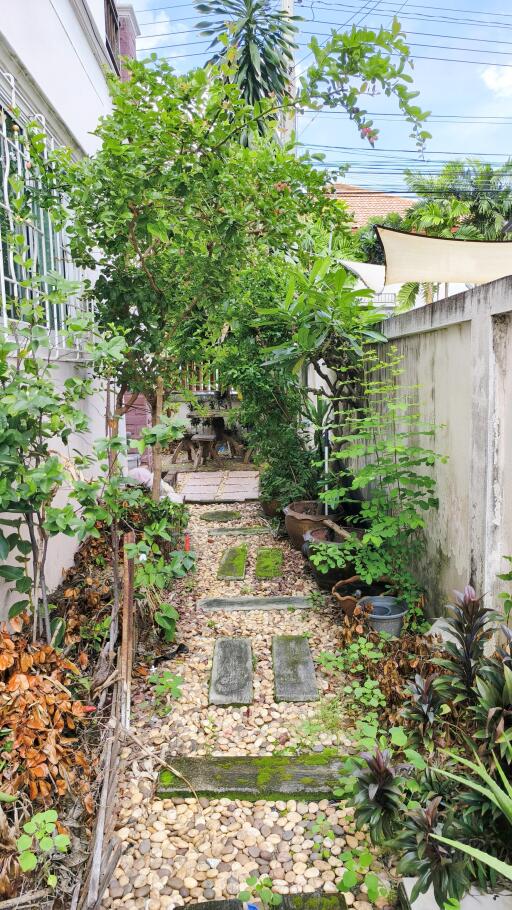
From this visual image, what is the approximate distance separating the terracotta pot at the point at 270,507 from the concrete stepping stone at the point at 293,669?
2566mm

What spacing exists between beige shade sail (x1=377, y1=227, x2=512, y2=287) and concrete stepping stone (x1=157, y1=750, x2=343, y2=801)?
155 inches

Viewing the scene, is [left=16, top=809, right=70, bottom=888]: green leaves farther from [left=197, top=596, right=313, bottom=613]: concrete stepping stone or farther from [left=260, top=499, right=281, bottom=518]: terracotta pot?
[left=260, top=499, right=281, bottom=518]: terracotta pot

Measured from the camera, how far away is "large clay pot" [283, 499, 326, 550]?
4.91 m

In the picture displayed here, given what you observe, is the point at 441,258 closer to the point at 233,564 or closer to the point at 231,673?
the point at 233,564

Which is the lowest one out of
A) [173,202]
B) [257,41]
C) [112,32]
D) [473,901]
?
[473,901]

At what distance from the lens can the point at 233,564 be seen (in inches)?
197

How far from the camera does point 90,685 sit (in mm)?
2607

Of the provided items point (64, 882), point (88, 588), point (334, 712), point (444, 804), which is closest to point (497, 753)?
point (444, 804)

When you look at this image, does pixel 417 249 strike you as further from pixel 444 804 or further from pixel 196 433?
pixel 196 433

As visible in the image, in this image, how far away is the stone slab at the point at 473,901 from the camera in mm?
1624

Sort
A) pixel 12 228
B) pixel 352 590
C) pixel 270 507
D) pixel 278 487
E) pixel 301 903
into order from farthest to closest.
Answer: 1. pixel 270 507
2. pixel 278 487
3. pixel 352 590
4. pixel 12 228
5. pixel 301 903

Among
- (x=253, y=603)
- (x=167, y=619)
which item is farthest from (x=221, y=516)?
(x=167, y=619)

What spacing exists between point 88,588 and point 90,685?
960mm

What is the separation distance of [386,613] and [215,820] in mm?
1588
